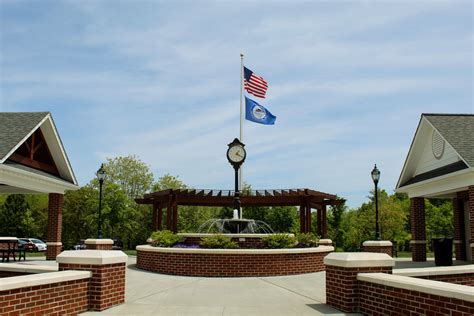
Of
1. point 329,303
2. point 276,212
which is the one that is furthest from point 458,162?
point 276,212

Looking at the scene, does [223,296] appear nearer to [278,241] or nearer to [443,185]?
[278,241]

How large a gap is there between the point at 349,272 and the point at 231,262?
6425 mm

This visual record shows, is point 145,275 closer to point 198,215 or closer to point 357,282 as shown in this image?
point 357,282

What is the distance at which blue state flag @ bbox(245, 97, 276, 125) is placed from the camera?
23703mm

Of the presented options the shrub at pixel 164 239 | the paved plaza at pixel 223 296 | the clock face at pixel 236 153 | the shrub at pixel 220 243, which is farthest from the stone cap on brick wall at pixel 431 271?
the clock face at pixel 236 153

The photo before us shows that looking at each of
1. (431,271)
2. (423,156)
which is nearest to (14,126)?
(431,271)

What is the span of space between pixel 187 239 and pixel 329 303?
9.34 m

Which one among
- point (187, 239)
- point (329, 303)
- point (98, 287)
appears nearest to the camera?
point (98, 287)

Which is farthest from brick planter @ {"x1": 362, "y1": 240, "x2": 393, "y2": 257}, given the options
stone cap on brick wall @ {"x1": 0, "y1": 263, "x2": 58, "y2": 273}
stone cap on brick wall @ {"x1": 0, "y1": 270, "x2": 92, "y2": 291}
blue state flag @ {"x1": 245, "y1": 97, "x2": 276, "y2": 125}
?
stone cap on brick wall @ {"x1": 0, "y1": 270, "x2": 92, "y2": 291}

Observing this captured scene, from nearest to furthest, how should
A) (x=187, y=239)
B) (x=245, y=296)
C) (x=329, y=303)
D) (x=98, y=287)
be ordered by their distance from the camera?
(x=98, y=287), (x=329, y=303), (x=245, y=296), (x=187, y=239)

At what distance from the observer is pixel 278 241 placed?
1573 centimetres

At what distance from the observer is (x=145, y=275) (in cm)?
1463

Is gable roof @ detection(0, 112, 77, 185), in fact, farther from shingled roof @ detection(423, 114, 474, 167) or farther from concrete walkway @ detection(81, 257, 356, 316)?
shingled roof @ detection(423, 114, 474, 167)

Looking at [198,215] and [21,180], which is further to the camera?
[198,215]
